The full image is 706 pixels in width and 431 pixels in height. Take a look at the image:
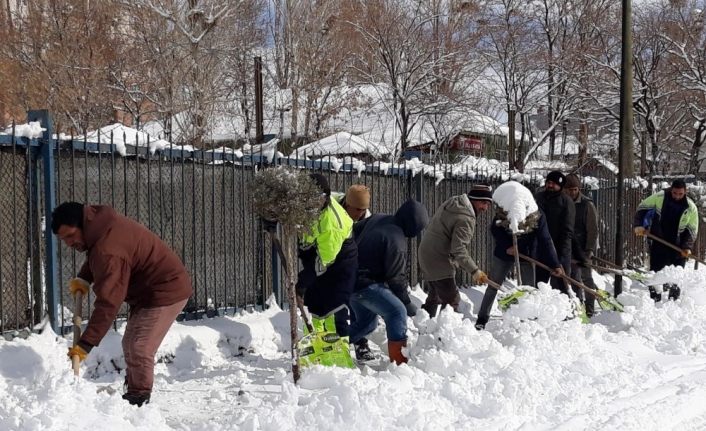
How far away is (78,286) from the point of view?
185 inches

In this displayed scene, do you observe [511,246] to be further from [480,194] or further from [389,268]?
[389,268]

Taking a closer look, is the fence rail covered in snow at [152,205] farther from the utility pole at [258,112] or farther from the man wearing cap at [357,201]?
the utility pole at [258,112]

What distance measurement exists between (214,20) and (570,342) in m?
14.5

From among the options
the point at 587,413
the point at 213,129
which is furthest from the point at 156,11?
the point at 587,413

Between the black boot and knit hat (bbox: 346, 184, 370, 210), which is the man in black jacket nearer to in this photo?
knit hat (bbox: 346, 184, 370, 210)

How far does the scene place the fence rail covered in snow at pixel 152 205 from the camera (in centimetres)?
547

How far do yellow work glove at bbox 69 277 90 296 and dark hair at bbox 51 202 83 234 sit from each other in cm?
49

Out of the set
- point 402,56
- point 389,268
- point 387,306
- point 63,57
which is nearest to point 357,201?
point 389,268

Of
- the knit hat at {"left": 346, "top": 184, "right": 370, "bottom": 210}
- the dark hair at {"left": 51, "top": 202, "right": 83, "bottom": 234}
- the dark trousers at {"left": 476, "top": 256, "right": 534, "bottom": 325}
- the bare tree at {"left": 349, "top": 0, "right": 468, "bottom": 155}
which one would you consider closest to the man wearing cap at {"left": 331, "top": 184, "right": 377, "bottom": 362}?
the knit hat at {"left": 346, "top": 184, "right": 370, "bottom": 210}

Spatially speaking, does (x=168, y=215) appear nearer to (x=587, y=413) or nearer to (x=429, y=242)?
(x=429, y=242)

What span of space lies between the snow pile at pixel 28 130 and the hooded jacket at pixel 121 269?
4.41 feet

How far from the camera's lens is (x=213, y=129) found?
67.9 feet

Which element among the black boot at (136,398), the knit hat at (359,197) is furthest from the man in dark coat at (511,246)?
the black boot at (136,398)

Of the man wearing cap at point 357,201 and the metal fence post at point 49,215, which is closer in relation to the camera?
the metal fence post at point 49,215
